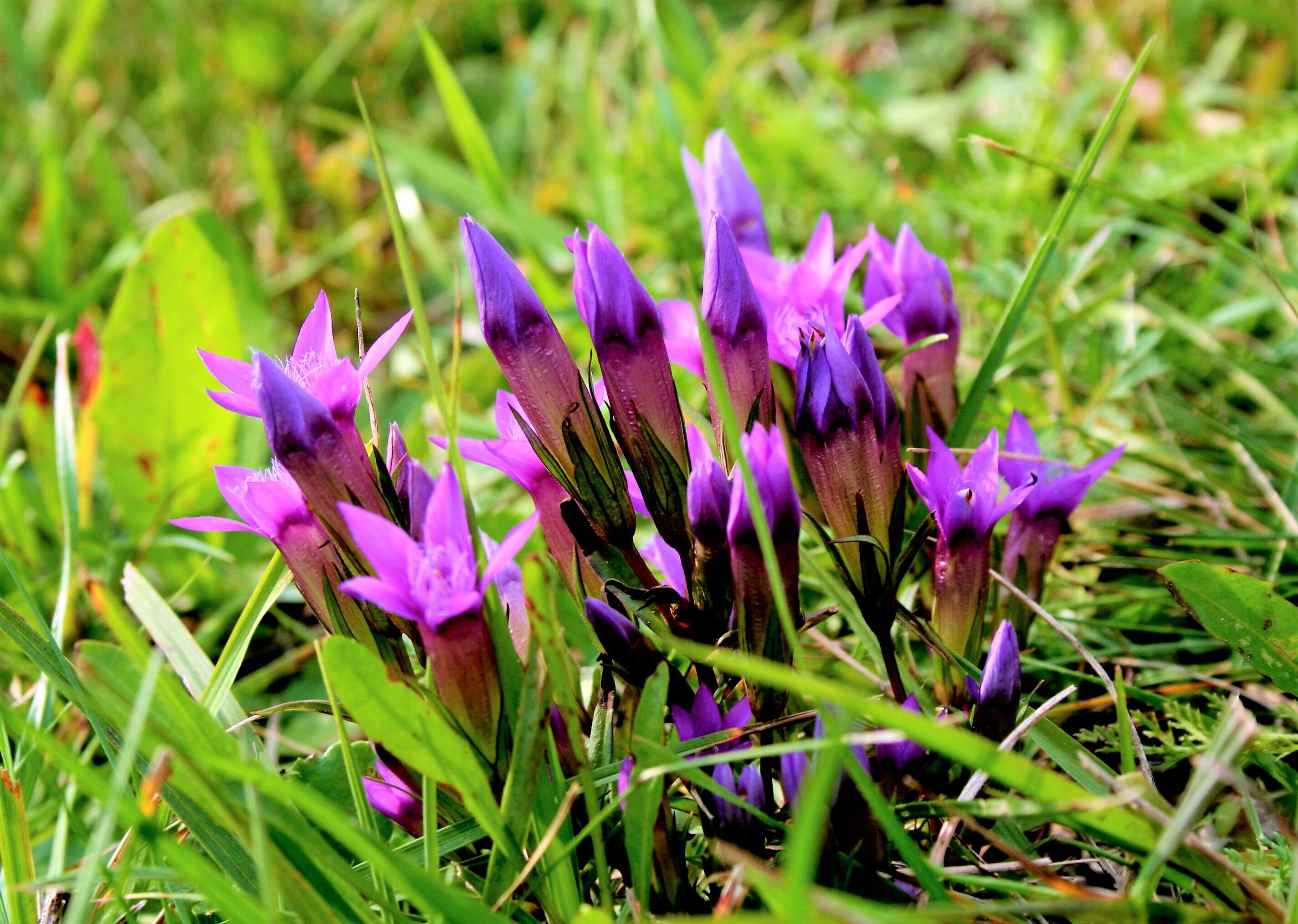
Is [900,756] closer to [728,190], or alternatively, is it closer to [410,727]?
[410,727]

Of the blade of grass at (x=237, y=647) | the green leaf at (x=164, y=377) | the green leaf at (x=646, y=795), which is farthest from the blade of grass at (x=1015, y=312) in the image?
the green leaf at (x=164, y=377)

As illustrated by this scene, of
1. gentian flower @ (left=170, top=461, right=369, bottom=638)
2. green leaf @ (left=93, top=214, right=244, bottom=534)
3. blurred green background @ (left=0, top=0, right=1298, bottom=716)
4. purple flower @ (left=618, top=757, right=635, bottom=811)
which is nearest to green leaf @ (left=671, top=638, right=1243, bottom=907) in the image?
purple flower @ (left=618, top=757, right=635, bottom=811)

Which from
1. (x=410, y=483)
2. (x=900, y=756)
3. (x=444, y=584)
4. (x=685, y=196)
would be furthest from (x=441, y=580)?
(x=685, y=196)

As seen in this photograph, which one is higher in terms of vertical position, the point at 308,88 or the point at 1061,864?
the point at 308,88

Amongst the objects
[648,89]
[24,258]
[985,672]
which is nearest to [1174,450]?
[985,672]

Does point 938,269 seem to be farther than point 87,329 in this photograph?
No

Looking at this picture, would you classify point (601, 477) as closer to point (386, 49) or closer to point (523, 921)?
point (523, 921)
